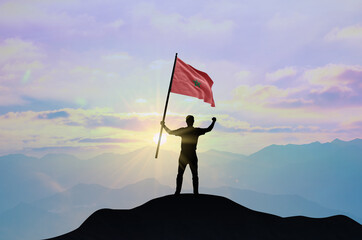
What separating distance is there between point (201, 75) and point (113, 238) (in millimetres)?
8889

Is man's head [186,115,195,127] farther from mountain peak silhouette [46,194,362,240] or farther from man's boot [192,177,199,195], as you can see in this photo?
mountain peak silhouette [46,194,362,240]

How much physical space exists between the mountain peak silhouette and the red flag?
16.3 ft

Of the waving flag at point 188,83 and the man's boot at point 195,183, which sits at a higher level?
the waving flag at point 188,83

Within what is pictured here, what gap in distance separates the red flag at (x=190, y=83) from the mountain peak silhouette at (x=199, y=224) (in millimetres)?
4959

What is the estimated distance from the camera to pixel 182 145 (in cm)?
1639

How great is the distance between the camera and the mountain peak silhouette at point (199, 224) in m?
14.5

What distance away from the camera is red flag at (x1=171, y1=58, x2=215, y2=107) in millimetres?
16484

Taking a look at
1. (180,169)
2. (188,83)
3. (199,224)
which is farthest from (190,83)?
(199,224)

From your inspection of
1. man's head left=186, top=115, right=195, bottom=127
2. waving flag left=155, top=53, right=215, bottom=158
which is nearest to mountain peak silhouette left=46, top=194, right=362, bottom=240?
waving flag left=155, top=53, right=215, bottom=158

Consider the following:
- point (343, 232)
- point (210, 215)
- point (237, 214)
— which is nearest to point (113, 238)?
point (210, 215)

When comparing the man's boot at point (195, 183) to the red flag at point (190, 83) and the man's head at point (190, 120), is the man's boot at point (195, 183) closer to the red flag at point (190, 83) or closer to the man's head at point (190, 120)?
the man's head at point (190, 120)

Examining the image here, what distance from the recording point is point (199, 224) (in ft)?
49.6

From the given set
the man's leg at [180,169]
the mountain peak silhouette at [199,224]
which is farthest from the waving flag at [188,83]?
the mountain peak silhouette at [199,224]

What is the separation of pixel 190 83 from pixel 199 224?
6.52 meters
